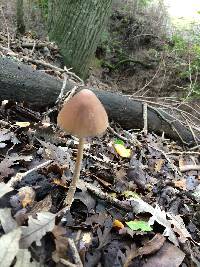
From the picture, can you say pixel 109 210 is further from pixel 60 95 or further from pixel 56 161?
pixel 60 95

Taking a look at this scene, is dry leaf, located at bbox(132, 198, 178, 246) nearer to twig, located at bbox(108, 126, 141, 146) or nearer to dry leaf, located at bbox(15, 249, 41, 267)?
dry leaf, located at bbox(15, 249, 41, 267)

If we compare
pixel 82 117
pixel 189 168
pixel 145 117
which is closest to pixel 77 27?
pixel 145 117

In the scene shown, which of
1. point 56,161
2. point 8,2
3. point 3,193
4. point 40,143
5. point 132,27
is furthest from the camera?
point 132,27

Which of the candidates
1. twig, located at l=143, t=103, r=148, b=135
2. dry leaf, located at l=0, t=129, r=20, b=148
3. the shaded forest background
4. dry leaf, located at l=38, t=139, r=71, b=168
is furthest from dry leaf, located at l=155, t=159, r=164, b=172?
the shaded forest background

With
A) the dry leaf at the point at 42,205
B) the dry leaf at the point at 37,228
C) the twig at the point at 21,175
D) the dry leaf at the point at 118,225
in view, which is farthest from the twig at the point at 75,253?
the twig at the point at 21,175

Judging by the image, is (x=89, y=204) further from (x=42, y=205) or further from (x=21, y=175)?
(x=21, y=175)

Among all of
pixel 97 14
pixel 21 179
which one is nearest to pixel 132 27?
pixel 97 14
